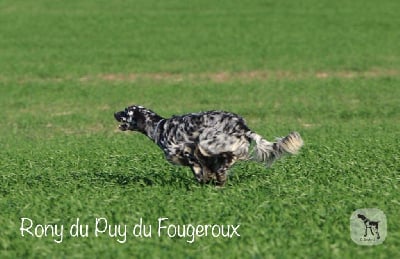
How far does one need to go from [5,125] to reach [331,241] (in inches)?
736

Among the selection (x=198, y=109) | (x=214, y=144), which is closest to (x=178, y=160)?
(x=214, y=144)

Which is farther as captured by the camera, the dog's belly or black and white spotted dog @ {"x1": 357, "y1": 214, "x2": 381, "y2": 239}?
the dog's belly

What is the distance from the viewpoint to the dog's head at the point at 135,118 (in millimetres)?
12641

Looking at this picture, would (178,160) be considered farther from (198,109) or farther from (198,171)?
(198,109)

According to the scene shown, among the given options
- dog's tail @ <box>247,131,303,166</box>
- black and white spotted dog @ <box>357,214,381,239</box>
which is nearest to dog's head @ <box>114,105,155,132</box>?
dog's tail @ <box>247,131,303,166</box>

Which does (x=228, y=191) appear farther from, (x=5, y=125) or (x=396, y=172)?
(x=5, y=125)

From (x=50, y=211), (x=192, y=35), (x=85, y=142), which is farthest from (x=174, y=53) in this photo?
(x=50, y=211)

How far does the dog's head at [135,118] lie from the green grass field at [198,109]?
86cm

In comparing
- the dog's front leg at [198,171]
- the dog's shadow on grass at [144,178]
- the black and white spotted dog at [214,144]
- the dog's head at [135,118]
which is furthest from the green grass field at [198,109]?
the dog's head at [135,118]

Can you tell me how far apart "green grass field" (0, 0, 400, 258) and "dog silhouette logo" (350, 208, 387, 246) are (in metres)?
0.13

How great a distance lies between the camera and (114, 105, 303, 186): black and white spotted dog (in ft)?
37.5

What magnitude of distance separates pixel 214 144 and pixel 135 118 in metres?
1.88

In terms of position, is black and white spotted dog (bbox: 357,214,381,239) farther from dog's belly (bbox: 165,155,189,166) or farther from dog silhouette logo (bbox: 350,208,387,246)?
dog's belly (bbox: 165,155,189,166)

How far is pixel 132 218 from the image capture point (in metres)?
9.51
